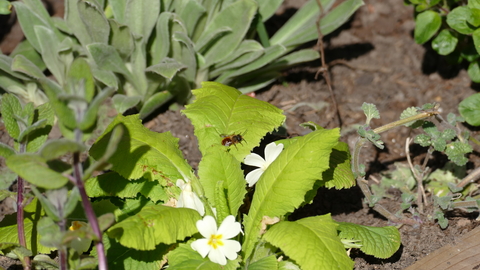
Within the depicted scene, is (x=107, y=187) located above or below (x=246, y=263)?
above

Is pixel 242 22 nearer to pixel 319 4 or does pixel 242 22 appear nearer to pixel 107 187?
pixel 319 4

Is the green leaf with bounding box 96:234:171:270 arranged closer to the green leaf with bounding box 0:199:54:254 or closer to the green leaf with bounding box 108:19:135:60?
the green leaf with bounding box 0:199:54:254

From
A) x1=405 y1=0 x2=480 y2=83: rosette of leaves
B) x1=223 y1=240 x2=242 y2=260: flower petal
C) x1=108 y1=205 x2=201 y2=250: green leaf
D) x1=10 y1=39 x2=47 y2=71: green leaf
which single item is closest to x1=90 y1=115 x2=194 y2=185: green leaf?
x1=108 y1=205 x2=201 y2=250: green leaf

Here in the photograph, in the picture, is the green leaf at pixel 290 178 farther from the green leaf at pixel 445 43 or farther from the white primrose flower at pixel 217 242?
the green leaf at pixel 445 43

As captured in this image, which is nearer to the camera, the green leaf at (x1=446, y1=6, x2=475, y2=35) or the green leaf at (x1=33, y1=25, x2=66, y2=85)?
the green leaf at (x1=446, y1=6, x2=475, y2=35)

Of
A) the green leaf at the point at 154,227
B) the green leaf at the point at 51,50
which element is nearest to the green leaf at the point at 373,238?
the green leaf at the point at 154,227

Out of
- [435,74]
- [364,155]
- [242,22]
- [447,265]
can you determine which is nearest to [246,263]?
[447,265]
